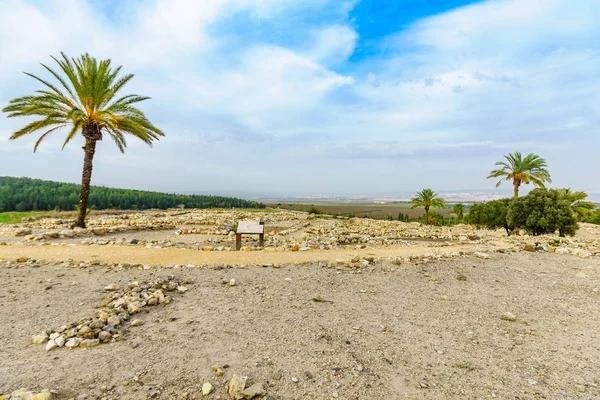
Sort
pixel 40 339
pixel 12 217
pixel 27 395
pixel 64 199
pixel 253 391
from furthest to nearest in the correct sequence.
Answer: pixel 64 199 < pixel 12 217 < pixel 40 339 < pixel 253 391 < pixel 27 395

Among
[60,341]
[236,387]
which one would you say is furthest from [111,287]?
[236,387]

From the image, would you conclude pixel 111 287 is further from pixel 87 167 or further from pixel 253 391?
pixel 87 167

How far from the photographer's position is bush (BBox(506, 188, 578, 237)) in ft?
64.4

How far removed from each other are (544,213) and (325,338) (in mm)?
23145

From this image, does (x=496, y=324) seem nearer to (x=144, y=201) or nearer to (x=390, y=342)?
(x=390, y=342)

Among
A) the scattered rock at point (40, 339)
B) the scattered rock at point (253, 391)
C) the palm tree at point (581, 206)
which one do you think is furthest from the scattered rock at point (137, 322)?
the palm tree at point (581, 206)

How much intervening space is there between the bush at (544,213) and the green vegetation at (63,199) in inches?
1661

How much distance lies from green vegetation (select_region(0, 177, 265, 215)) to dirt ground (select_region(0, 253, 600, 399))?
3401 centimetres

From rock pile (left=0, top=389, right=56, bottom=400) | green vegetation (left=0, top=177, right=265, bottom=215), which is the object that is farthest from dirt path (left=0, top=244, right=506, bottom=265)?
green vegetation (left=0, top=177, right=265, bottom=215)

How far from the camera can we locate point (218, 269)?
8.52 meters

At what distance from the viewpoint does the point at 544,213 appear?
20219 millimetres

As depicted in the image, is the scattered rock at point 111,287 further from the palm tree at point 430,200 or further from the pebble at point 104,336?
the palm tree at point 430,200

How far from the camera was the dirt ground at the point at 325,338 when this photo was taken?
3.39m

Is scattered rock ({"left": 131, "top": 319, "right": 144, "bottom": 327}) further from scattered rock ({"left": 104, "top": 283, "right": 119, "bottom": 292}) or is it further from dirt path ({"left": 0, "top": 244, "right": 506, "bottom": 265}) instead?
dirt path ({"left": 0, "top": 244, "right": 506, "bottom": 265})
